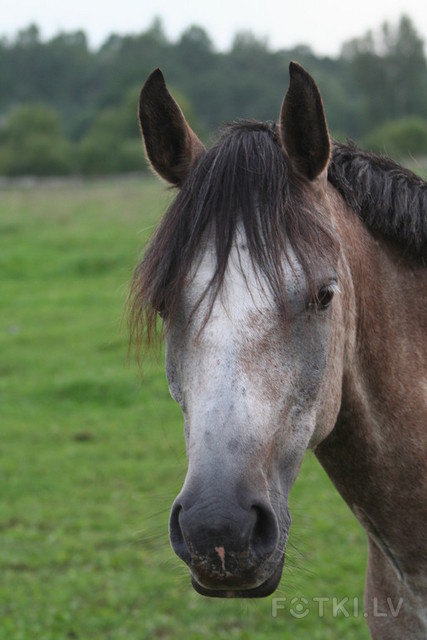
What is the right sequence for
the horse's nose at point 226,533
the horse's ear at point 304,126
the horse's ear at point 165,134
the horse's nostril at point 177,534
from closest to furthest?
the horse's nose at point 226,533
the horse's nostril at point 177,534
the horse's ear at point 304,126
the horse's ear at point 165,134

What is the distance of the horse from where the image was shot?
1853 millimetres

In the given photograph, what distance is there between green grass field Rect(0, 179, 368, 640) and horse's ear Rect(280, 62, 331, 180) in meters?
0.53

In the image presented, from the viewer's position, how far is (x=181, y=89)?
61906 mm

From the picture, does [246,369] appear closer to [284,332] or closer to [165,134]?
[284,332]

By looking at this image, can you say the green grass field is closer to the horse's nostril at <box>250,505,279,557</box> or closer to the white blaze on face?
the horse's nostril at <box>250,505,279,557</box>

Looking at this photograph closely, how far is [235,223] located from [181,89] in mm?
62796

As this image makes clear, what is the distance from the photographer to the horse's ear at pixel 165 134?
2318 mm

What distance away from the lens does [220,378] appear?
1923 mm

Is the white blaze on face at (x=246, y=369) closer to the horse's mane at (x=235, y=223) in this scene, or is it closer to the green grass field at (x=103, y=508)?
the horse's mane at (x=235, y=223)

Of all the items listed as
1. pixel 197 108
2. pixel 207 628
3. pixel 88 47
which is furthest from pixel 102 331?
pixel 88 47

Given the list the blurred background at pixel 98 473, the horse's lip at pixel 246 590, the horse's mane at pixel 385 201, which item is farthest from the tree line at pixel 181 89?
the horse's lip at pixel 246 590

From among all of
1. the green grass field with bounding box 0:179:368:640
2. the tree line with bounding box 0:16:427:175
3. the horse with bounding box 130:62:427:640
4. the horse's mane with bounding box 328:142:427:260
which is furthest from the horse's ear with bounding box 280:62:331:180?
the tree line with bounding box 0:16:427:175

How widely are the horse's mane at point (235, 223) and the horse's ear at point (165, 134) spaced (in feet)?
0.36

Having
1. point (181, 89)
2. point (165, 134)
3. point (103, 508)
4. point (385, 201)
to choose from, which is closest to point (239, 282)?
point (165, 134)
